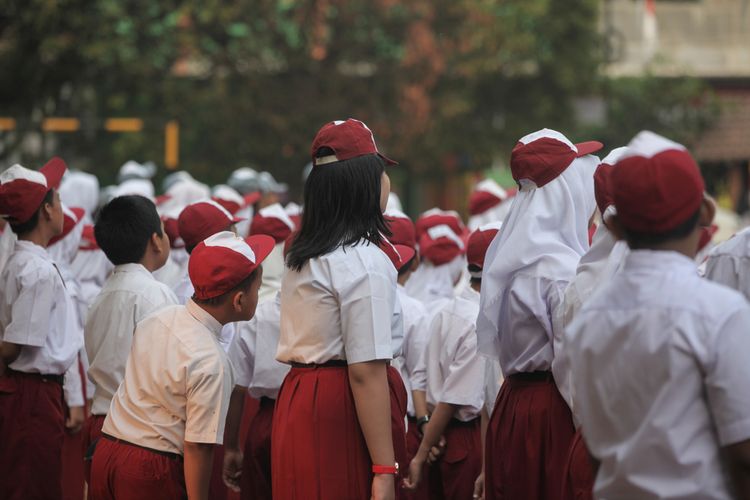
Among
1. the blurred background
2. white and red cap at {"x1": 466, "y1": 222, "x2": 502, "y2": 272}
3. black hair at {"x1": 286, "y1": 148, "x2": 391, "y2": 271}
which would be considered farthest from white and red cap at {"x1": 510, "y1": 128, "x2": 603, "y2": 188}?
the blurred background

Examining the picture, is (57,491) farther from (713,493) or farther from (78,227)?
(713,493)

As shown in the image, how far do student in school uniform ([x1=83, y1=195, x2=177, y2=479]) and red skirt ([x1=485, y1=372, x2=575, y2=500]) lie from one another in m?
1.70

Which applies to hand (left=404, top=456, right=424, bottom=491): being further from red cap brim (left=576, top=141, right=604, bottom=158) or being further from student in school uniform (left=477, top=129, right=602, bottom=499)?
red cap brim (left=576, top=141, right=604, bottom=158)

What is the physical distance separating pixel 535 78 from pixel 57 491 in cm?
1728

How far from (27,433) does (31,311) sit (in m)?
0.72

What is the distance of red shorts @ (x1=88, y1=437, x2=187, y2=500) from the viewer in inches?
186

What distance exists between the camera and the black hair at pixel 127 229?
19.0 feet

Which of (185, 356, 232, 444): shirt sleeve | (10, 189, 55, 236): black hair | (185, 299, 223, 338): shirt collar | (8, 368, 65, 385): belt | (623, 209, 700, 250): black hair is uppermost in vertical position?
(623, 209, 700, 250): black hair

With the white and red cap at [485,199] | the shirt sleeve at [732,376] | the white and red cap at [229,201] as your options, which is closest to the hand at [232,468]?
the white and red cap at [229,201]

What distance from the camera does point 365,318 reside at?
4.43 m

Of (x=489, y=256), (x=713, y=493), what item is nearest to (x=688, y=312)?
(x=713, y=493)

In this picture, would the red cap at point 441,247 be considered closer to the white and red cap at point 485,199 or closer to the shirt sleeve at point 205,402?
the white and red cap at point 485,199

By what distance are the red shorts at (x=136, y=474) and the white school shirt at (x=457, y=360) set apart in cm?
192

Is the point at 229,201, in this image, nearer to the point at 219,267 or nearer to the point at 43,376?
the point at 43,376
